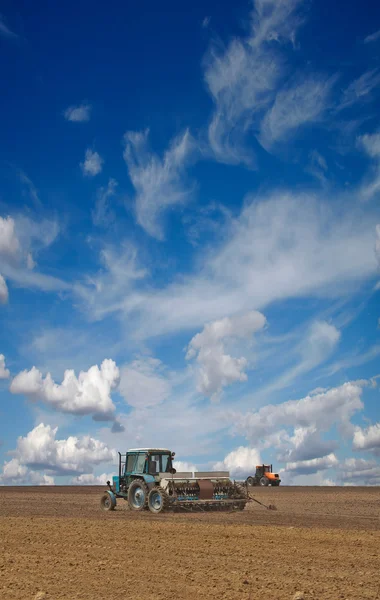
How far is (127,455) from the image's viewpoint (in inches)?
1158

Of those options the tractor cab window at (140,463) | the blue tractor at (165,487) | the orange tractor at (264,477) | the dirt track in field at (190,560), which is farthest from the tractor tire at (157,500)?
the orange tractor at (264,477)

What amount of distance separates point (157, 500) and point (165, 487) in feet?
2.23

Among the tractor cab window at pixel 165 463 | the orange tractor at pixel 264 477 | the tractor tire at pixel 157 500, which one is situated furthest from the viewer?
the orange tractor at pixel 264 477

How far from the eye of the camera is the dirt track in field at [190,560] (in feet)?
37.2

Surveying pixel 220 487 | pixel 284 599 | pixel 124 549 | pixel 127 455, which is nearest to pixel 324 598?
pixel 284 599

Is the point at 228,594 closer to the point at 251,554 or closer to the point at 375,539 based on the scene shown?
the point at 251,554

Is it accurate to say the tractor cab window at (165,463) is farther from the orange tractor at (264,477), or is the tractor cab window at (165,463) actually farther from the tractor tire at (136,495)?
the orange tractor at (264,477)

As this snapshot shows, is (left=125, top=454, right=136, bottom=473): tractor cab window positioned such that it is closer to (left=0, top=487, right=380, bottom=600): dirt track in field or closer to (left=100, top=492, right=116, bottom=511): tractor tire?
(left=100, top=492, right=116, bottom=511): tractor tire

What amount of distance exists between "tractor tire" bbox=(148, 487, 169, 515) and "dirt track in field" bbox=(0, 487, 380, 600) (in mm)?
2510

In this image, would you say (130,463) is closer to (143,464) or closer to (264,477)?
(143,464)

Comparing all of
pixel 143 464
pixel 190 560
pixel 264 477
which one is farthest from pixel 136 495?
pixel 264 477

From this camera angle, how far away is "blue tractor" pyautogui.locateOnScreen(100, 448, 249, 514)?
26.6 meters

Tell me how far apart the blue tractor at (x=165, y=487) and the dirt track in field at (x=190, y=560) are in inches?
123

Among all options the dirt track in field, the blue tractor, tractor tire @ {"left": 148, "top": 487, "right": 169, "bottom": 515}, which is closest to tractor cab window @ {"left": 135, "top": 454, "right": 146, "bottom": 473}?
the blue tractor
